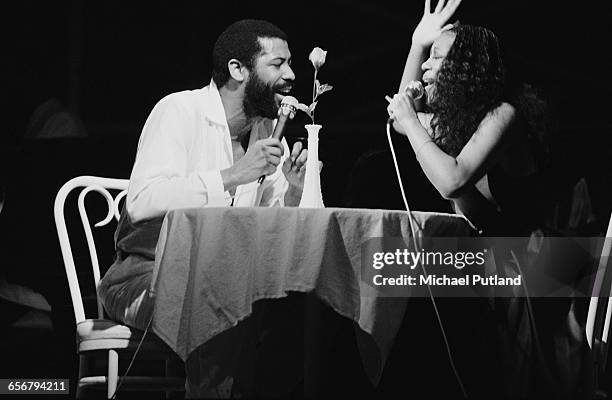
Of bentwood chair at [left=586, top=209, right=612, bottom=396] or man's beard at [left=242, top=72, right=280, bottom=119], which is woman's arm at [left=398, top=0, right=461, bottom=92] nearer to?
man's beard at [left=242, top=72, right=280, bottom=119]

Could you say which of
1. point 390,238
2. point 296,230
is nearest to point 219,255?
point 296,230

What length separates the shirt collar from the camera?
10.0ft

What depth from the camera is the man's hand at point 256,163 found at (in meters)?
2.66

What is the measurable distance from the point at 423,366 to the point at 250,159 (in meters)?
0.74

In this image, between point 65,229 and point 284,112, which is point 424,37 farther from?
point 65,229

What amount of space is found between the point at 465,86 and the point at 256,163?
0.69 m

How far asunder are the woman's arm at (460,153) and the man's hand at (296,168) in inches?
12.1

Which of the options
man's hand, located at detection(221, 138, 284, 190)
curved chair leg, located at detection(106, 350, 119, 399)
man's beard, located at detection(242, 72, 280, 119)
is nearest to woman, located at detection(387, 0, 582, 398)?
man's hand, located at detection(221, 138, 284, 190)

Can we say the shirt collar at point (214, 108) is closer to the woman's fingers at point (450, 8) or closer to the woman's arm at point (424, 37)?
the woman's arm at point (424, 37)

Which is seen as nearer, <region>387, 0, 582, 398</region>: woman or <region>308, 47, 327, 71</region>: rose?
<region>387, 0, 582, 398</region>: woman

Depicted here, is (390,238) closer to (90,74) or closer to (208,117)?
(208,117)

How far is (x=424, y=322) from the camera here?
2.50 meters

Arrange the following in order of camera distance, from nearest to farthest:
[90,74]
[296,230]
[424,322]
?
[296,230] < [424,322] < [90,74]

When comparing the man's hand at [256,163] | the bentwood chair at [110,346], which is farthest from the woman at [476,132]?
the bentwood chair at [110,346]
